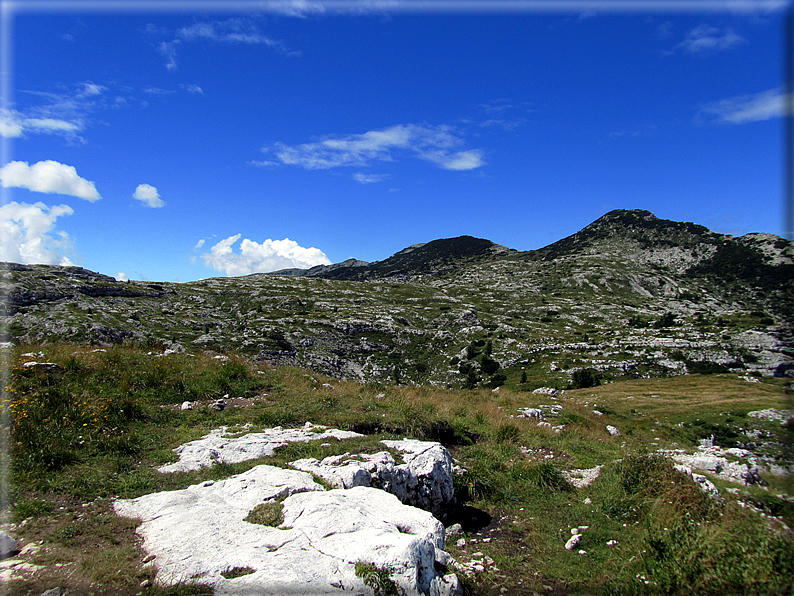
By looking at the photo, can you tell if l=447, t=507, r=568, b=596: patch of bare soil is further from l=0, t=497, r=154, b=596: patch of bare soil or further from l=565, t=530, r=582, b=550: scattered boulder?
l=0, t=497, r=154, b=596: patch of bare soil

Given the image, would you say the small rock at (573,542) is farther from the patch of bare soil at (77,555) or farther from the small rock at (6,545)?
the small rock at (6,545)

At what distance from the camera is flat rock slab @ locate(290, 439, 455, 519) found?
902 cm

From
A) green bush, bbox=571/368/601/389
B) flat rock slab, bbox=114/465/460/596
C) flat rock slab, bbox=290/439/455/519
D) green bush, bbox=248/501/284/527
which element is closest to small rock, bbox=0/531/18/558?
flat rock slab, bbox=114/465/460/596

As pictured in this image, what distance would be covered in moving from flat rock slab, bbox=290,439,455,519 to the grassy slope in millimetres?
763

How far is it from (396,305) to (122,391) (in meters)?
124

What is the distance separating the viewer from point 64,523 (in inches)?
256

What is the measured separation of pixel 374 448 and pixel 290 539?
4747mm

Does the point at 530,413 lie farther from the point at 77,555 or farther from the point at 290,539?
the point at 77,555

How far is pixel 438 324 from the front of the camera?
114875mm

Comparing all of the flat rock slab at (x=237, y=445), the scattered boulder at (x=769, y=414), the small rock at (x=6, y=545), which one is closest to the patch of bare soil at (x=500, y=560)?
the flat rock slab at (x=237, y=445)

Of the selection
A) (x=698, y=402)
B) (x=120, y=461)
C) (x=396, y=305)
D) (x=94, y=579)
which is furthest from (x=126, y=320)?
(x=698, y=402)

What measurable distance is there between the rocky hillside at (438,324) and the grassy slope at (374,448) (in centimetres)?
2165

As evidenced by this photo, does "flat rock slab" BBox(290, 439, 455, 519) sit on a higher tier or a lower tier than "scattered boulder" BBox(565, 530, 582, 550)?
higher

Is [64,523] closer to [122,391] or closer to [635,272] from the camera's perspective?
[122,391]
